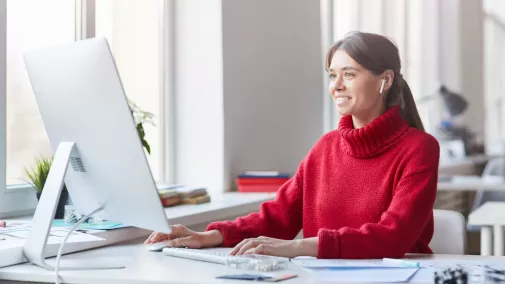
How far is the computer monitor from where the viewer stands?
165 cm

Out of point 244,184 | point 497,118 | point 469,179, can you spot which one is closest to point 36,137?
point 244,184

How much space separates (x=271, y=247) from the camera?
1905 mm

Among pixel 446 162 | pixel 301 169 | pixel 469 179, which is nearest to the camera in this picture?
pixel 301 169

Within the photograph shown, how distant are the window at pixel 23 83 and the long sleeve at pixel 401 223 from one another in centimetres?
126

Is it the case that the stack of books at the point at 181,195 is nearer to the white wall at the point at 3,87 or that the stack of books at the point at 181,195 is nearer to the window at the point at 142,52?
the window at the point at 142,52

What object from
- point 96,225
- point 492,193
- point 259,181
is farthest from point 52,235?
point 492,193

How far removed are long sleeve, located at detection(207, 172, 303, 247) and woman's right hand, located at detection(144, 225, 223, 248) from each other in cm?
9

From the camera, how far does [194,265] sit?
183cm

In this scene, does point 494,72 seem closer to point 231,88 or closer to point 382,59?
point 231,88

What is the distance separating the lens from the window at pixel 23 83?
106 inches

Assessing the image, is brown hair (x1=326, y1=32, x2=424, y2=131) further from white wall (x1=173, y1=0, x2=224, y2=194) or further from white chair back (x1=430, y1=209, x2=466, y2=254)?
white wall (x1=173, y1=0, x2=224, y2=194)

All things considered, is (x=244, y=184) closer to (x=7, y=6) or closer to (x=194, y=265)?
(x=7, y=6)

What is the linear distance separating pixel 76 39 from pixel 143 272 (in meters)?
1.50

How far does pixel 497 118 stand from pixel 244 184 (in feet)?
19.4
